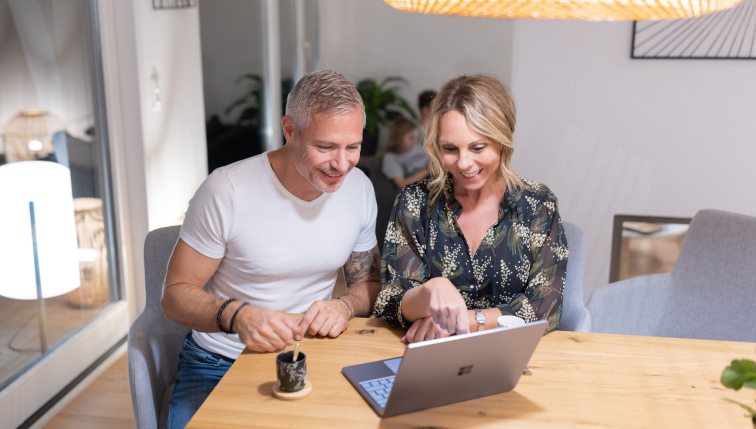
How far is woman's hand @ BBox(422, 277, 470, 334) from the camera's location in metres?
1.27

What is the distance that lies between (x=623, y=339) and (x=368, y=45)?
2.28 m

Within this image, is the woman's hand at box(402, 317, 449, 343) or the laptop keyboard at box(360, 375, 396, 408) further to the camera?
the woman's hand at box(402, 317, 449, 343)

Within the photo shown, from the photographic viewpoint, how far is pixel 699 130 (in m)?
3.06

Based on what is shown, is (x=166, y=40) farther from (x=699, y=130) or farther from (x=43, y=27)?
(x=699, y=130)

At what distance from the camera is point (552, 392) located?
1162 millimetres

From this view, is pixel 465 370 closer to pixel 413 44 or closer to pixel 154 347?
pixel 154 347

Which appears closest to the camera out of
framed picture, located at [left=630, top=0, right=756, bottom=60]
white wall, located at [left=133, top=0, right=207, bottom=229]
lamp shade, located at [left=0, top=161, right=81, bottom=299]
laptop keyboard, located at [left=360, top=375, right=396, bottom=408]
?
laptop keyboard, located at [left=360, top=375, right=396, bottom=408]

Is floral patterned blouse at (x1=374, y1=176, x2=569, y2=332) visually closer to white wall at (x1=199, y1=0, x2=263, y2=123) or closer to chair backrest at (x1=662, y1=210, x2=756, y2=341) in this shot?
chair backrest at (x1=662, y1=210, x2=756, y2=341)

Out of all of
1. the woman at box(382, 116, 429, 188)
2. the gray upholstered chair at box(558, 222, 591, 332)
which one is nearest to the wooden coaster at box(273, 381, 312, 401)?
the gray upholstered chair at box(558, 222, 591, 332)

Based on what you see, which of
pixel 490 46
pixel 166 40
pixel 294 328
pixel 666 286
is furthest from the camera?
pixel 490 46

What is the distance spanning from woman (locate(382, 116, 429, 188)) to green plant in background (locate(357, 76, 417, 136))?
1.8 inches

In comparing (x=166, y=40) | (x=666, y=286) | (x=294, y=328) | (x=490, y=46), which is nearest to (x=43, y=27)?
(x=166, y=40)

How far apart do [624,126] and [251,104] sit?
202 cm

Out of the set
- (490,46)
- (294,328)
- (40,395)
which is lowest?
(40,395)
